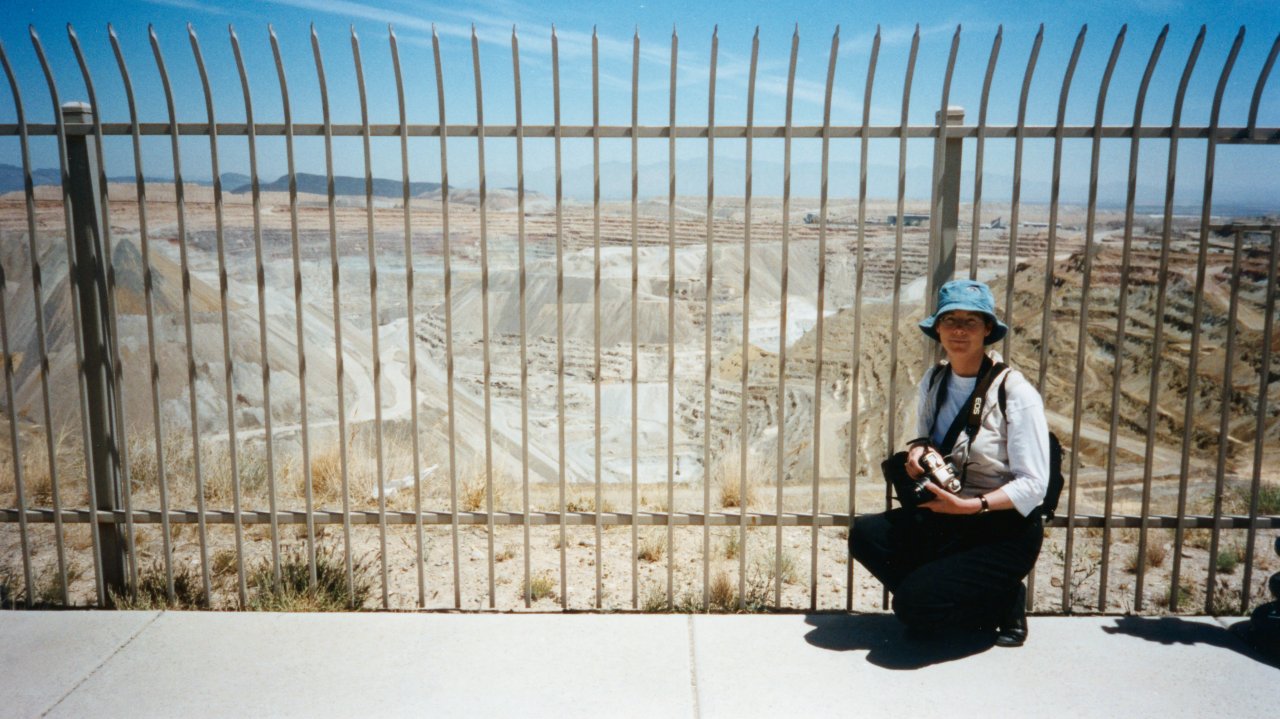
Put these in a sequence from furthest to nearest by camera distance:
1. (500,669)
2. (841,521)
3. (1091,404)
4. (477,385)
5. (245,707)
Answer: (477,385), (1091,404), (841,521), (500,669), (245,707)

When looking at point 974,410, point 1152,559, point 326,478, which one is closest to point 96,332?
point 974,410

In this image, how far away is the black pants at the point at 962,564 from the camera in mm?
3512

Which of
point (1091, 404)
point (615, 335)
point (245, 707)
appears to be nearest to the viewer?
point (245, 707)

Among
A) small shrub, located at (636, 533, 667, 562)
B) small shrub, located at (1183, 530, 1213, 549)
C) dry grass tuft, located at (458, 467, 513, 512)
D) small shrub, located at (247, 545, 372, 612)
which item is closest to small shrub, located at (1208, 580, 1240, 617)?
small shrub, located at (1183, 530, 1213, 549)

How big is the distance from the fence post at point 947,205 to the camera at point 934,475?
838 mm

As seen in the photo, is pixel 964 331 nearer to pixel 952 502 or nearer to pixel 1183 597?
pixel 952 502

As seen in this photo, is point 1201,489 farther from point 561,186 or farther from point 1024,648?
point 561,186

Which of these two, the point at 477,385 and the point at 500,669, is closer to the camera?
the point at 500,669

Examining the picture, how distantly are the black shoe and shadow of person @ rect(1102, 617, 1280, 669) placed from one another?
1.44 feet

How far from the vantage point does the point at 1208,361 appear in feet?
80.3

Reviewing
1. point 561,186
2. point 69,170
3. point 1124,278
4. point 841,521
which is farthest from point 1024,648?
point 69,170

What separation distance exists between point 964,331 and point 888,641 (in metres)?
1.36

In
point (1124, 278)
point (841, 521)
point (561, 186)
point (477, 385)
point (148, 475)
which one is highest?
point (561, 186)

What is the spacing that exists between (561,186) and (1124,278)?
2473 millimetres
